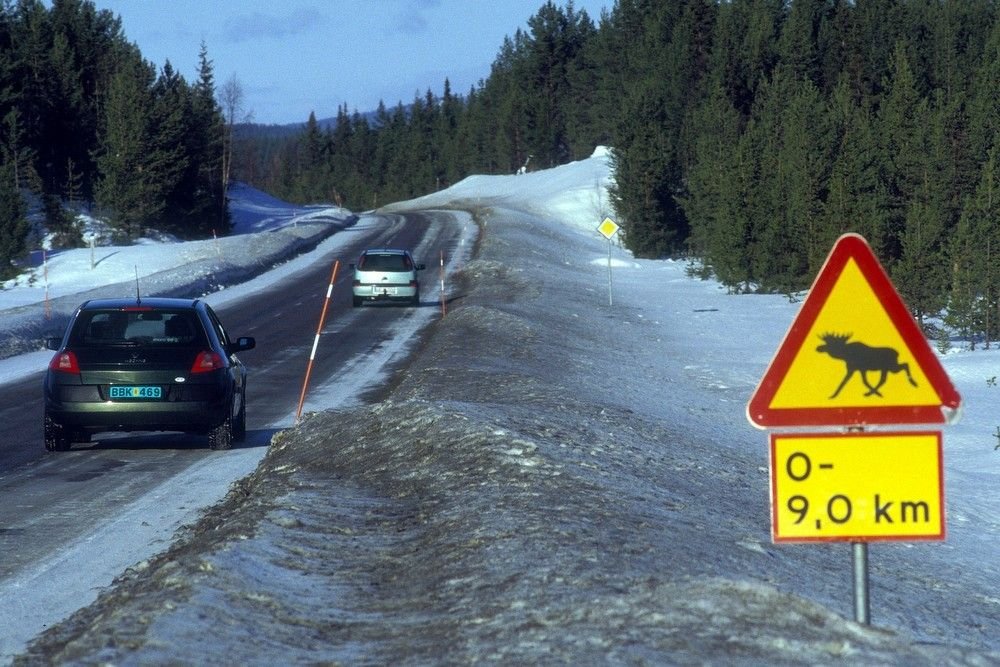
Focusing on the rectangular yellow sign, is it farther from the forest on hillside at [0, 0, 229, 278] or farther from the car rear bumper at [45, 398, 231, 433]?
the forest on hillside at [0, 0, 229, 278]

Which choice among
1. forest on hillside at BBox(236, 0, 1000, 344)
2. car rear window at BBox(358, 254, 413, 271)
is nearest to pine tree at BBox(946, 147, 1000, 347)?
forest on hillside at BBox(236, 0, 1000, 344)

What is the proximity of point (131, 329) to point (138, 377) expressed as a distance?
853 mm

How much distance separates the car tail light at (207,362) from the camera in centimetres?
1338

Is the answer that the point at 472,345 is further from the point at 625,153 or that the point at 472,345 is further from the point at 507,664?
the point at 625,153

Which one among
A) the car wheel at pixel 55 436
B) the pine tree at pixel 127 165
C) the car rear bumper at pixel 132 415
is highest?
the pine tree at pixel 127 165

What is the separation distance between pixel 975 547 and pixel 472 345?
13299 millimetres

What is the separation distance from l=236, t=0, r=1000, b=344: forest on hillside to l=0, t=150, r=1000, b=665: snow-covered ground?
13037 mm

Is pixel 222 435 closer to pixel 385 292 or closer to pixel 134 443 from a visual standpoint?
pixel 134 443

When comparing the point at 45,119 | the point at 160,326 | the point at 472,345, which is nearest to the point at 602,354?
the point at 472,345

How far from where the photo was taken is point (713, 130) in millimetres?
59250

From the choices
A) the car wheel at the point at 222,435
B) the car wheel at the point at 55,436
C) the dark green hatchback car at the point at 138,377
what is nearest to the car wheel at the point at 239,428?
the dark green hatchback car at the point at 138,377

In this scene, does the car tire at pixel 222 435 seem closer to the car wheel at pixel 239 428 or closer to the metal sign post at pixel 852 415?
the car wheel at pixel 239 428

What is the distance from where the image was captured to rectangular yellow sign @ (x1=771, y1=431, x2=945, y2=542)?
5.21 metres

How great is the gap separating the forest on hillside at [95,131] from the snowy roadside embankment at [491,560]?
51.9 m
